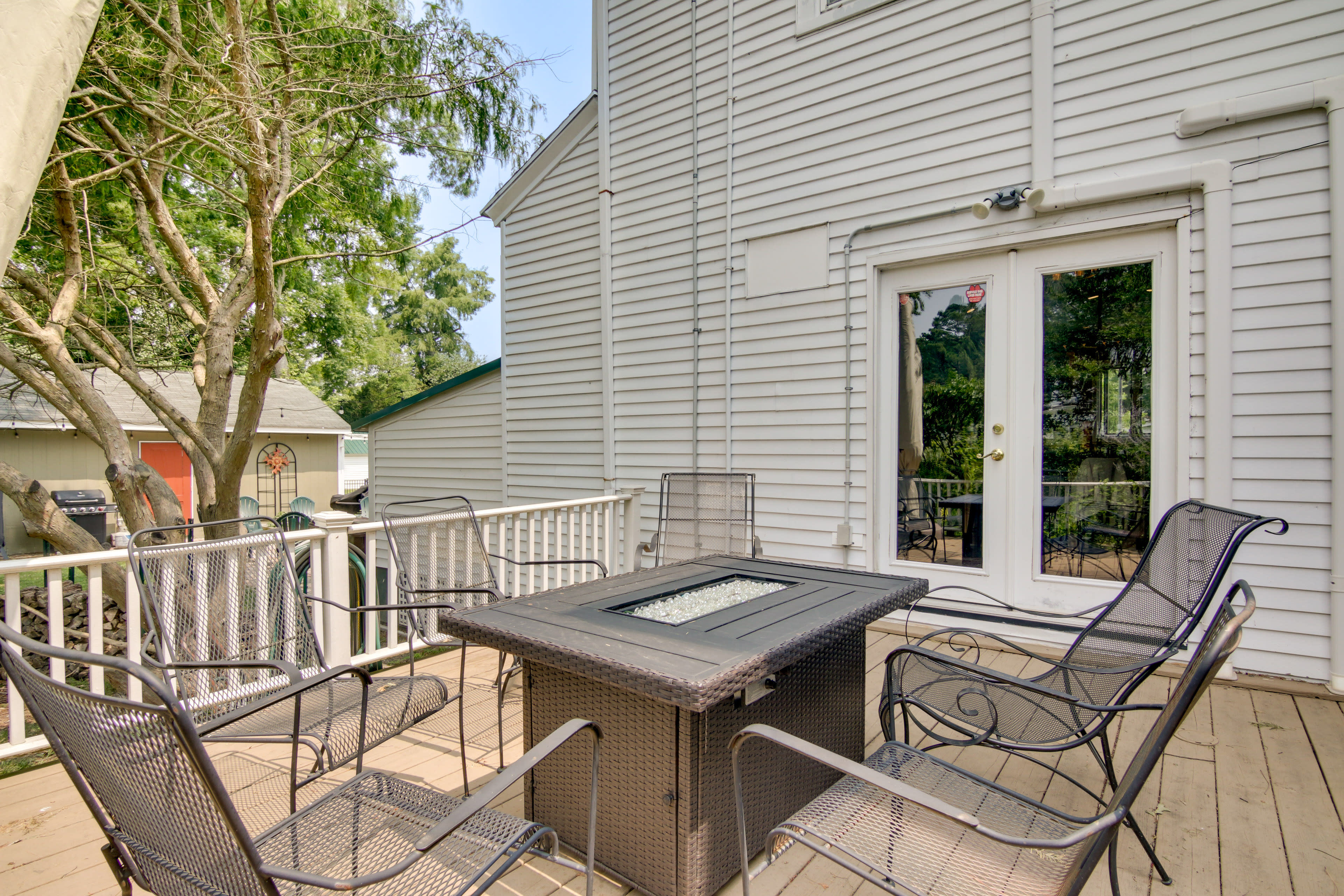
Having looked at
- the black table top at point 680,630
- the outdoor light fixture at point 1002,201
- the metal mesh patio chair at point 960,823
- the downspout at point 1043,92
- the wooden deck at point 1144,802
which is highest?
the downspout at point 1043,92

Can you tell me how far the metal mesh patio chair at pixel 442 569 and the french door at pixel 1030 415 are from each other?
2127 mm

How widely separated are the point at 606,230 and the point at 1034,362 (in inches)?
135

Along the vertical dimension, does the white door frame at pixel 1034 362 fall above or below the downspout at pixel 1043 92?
below

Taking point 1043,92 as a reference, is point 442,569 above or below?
below

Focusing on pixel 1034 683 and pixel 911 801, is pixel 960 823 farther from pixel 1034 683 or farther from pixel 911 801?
pixel 1034 683

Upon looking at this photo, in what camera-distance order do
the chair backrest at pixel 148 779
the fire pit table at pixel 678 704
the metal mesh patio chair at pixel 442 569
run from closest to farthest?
1. the chair backrest at pixel 148 779
2. the fire pit table at pixel 678 704
3. the metal mesh patio chair at pixel 442 569

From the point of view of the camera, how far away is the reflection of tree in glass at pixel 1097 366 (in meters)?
3.42

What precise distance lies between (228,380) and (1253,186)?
6802 mm

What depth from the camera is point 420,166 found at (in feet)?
20.1

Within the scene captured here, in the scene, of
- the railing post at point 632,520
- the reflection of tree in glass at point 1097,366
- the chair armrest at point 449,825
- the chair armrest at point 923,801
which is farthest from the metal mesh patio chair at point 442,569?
the reflection of tree in glass at point 1097,366

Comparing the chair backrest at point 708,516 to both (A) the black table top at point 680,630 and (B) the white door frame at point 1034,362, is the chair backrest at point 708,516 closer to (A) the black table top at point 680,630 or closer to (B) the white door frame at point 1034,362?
(B) the white door frame at point 1034,362

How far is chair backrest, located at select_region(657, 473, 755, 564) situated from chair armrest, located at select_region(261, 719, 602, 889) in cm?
280

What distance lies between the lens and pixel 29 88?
1017 mm

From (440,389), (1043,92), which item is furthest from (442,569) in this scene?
(440,389)
